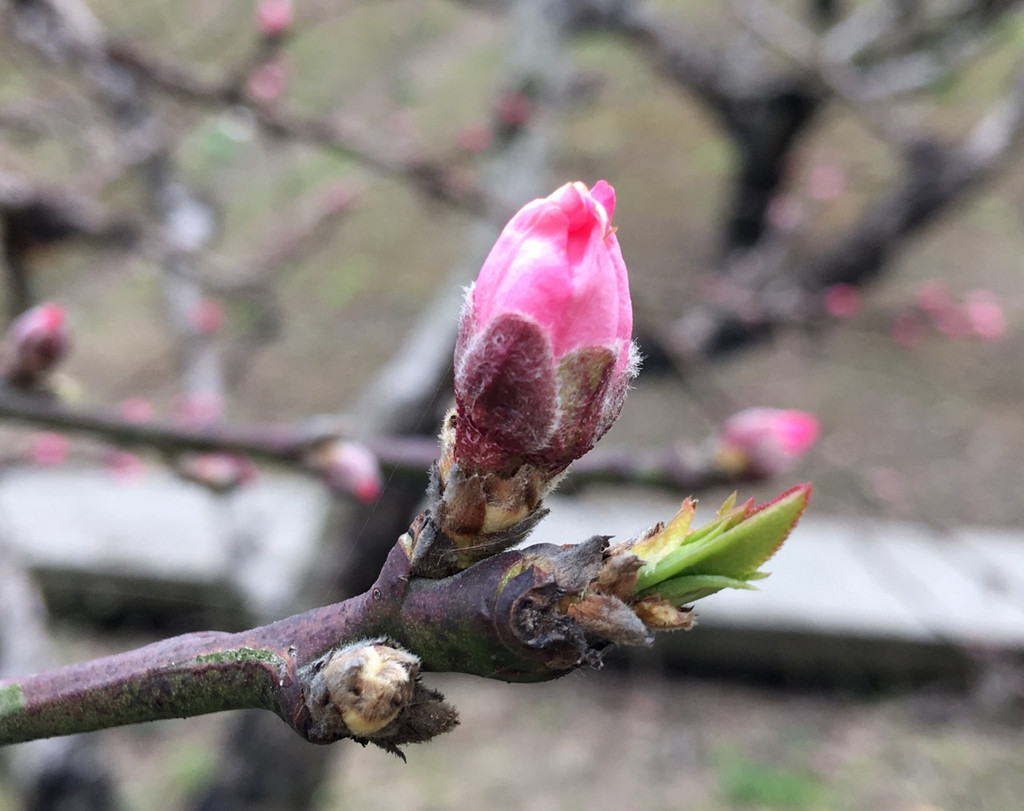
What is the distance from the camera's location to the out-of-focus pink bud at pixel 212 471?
1.12m

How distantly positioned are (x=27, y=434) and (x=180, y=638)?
Result: 170 inches

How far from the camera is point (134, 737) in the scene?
3.05m

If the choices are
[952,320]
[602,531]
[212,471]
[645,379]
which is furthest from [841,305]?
[212,471]

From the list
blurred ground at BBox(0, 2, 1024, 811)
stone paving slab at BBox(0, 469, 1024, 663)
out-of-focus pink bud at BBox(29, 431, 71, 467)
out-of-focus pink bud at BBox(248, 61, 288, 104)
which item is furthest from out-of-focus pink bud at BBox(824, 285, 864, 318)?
out-of-focus pink bud at BBox(29, 431, 71, 467)

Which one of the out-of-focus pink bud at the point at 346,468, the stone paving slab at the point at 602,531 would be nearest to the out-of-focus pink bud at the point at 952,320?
the stone paving slab at the point at 602,531

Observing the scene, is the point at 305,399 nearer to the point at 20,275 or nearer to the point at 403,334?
the point at 403,334

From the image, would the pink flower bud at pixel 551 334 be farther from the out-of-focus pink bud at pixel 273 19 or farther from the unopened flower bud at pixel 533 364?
the out-of-focus pink bud at pixel 273 19

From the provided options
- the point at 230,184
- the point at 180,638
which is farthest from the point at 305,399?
the point at 180,638

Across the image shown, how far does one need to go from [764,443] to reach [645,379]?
3598 millimetres

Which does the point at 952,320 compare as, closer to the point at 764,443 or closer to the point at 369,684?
the point at 764,443

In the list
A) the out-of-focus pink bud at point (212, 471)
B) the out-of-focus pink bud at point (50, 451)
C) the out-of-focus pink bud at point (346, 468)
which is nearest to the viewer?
the out-of-focus pink bud at point (346, 468)

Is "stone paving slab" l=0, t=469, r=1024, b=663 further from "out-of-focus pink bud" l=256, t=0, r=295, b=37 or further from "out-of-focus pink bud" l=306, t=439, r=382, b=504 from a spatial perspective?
"out-of-focus pink bud" l=306, t=439, r=382, b=504

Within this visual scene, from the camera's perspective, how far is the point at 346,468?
0.93 meters

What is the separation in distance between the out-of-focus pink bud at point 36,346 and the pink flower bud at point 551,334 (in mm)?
778
